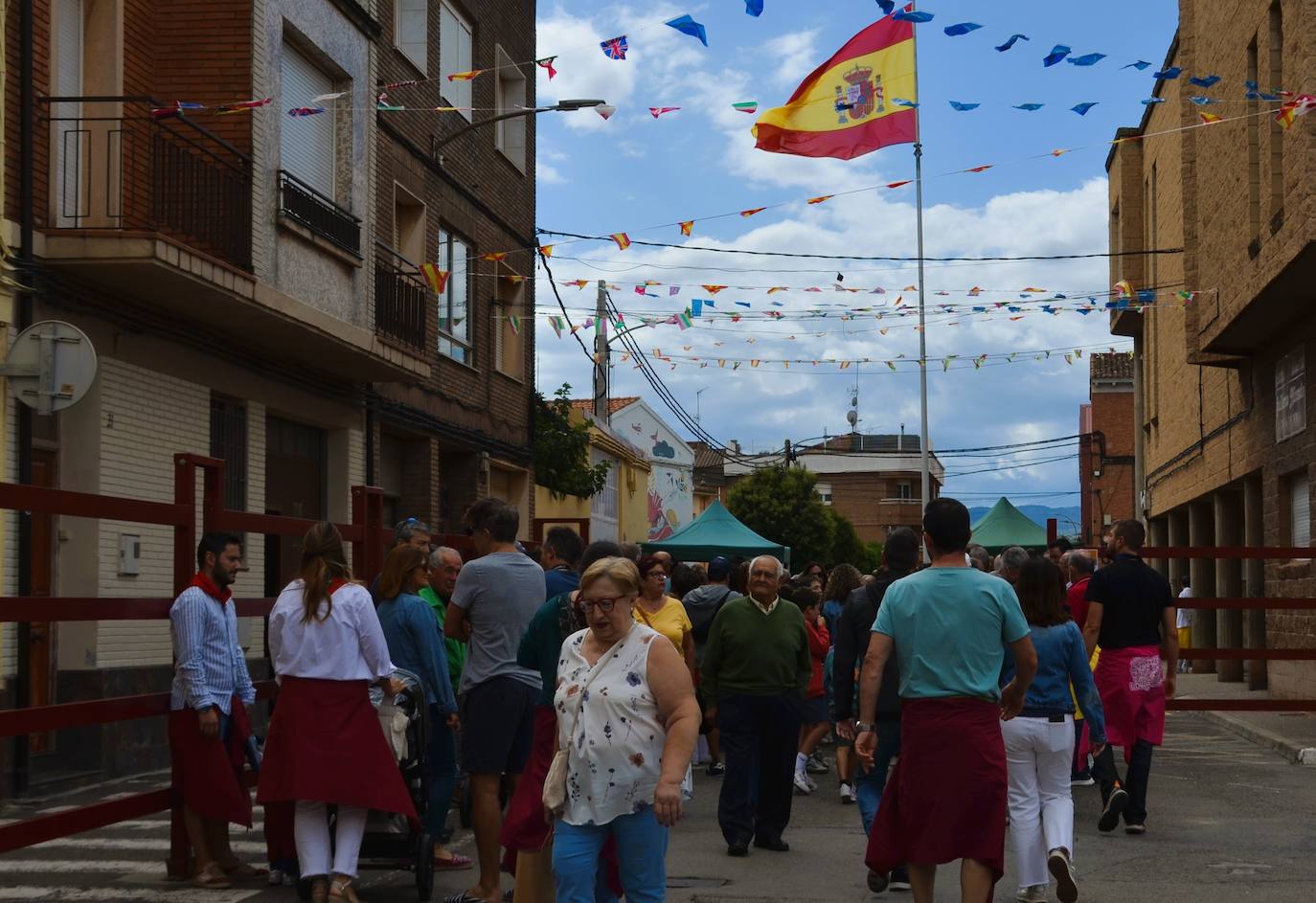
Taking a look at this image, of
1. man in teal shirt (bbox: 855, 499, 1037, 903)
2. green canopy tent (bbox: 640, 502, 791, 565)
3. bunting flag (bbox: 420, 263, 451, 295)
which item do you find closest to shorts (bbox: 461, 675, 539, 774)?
man in teal shirt (bbox: 855, 499, 1037, 903)

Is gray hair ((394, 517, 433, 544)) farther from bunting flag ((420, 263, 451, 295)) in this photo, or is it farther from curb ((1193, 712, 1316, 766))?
bunting flag ((420, 263, 451, 295))

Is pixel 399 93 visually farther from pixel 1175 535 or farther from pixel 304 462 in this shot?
pixel 1175 535

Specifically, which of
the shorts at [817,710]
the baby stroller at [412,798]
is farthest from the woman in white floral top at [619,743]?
the shorts at [817,710]

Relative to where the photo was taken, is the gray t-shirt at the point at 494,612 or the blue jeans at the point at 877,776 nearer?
the gray t-shirt at the point at 494,612

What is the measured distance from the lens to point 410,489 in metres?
21.8

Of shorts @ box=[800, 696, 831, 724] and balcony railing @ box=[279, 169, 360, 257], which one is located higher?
balcony railing @ box=[279, 169, 360, 257]

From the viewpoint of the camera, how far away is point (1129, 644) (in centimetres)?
1098

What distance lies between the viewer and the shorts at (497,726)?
8.27m

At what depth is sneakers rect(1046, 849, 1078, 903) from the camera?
7.71 m

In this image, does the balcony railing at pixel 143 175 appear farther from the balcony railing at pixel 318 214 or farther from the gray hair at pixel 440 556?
the gray hair at pixel 440 556

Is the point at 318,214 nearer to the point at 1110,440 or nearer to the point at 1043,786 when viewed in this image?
the point at 1043,786

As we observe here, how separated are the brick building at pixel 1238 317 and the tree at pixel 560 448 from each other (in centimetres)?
1088

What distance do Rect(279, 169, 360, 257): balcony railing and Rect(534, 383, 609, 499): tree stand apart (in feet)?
37.4

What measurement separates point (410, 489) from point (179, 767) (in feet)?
43.8
